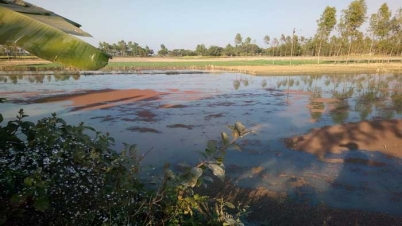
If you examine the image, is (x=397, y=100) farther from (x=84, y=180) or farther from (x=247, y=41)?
(x=247, y=41)

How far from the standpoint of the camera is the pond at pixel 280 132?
5.78 meters

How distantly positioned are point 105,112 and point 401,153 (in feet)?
39.4

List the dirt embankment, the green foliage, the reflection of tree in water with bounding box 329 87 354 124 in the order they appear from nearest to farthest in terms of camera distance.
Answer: the dirt embankment, the reflection of tree in water with bounding box 329 87 354 124, the green foliage

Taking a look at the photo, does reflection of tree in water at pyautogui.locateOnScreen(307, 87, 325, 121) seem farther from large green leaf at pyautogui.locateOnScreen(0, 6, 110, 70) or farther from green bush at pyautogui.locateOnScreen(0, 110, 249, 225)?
large green leaf at pyautogui.locateOnScreen(0, 6, 110, 70)

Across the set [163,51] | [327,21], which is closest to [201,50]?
[163,51]

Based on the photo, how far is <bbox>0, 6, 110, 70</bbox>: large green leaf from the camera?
150cm

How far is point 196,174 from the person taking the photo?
1800 mm

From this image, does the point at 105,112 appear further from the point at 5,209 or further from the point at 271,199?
the point at 5,209

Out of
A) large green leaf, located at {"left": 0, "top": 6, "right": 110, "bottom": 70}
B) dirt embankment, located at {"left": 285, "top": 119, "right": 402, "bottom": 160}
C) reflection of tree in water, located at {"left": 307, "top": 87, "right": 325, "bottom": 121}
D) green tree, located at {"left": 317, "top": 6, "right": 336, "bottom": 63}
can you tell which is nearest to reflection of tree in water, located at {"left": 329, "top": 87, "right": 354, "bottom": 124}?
reflection of tree in water, located at {"left": 307, "top": 87, "right": 325, "bottom": 121}

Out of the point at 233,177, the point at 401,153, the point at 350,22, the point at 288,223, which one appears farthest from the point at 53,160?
the point at 350,22

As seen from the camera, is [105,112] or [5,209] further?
[105,112]

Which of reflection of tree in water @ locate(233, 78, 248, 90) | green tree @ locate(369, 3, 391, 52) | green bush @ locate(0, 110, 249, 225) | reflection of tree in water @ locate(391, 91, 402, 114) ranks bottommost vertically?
reflection of tree in water @ locate(391, 91, 402, 114)

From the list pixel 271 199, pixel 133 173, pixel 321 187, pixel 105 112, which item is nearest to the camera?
pixel 133 173

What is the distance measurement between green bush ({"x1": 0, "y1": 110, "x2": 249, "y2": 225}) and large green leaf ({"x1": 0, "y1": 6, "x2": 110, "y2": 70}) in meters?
0.63
